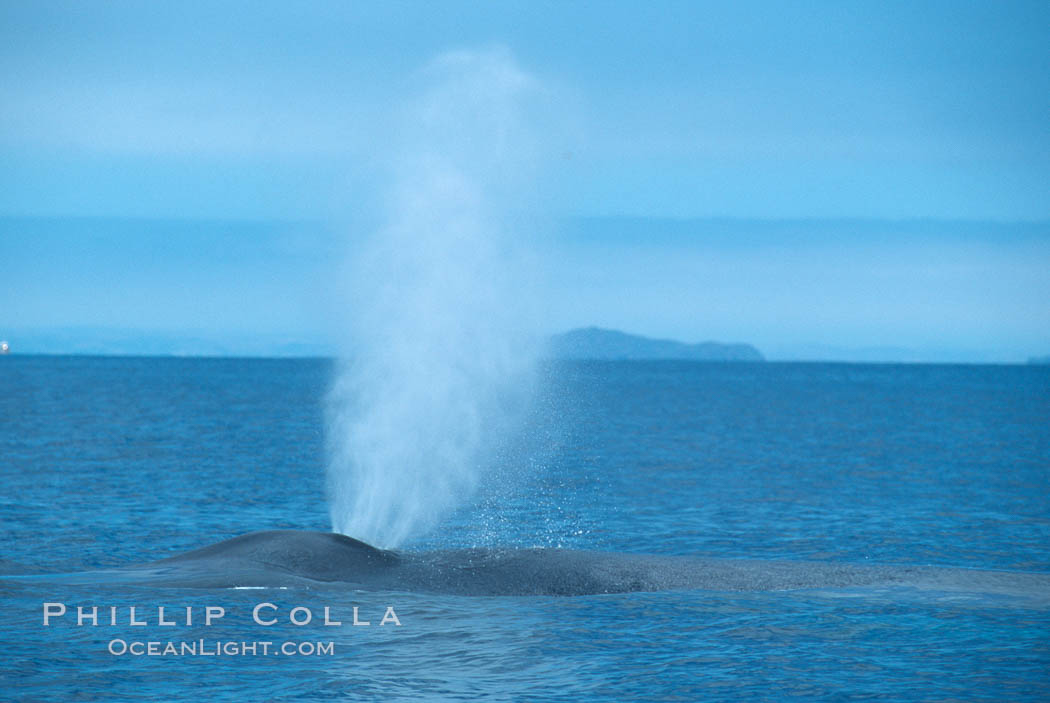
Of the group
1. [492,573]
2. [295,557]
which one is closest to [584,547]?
[492,573]

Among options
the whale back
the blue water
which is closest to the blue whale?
the whale back

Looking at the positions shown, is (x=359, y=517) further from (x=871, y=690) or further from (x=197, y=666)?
(x=871, y=690)

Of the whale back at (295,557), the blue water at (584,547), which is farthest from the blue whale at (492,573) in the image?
the blue water at (584,547)

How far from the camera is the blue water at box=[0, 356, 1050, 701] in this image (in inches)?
656

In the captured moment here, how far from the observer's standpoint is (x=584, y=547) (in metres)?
30.3

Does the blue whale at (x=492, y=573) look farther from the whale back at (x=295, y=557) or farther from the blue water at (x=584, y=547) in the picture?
the blue water at (x=584, y=547)

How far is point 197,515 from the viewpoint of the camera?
3469 cm

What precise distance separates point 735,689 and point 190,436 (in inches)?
2289

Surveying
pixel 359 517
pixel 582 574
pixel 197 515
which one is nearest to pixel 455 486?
pixel 197 515

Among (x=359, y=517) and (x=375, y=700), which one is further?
(x=359, y=517)

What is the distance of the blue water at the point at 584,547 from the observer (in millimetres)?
16656

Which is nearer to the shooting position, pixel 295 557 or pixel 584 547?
pixel 295 557

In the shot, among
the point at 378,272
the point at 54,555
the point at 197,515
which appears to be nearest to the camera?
the point at 54,555

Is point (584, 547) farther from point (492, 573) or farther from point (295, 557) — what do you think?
point (295, 557)
